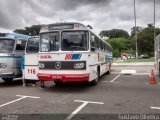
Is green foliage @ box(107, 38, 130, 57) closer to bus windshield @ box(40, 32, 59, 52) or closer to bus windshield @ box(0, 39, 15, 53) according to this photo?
bus windshield @ box(0, 39, 15, 53)

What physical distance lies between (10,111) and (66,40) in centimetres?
477

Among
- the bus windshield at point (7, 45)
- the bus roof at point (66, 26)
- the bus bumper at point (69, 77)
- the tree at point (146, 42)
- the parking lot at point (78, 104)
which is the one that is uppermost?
the tree at point (146, 42)

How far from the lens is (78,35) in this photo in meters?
12.2

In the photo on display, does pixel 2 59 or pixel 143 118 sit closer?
pixel 143 118

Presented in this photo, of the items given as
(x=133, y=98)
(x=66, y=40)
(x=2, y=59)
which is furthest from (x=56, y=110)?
(x=2, y=59)

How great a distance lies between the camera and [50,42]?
12500 mm

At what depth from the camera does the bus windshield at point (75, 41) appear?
39.6 feet

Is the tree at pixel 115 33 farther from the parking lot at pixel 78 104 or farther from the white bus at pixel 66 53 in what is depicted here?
the parking lot at pixel 78 104

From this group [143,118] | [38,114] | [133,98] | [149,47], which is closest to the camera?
[143,118]

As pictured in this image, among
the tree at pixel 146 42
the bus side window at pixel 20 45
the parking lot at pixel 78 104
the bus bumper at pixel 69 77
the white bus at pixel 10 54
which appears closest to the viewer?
the parking lot at pixel 78 104

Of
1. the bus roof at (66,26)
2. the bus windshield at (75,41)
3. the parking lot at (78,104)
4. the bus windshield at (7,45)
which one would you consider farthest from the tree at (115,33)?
the parking lot at (78,104)

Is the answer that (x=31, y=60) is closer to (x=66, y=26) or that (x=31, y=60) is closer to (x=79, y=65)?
(x=66, y=26)

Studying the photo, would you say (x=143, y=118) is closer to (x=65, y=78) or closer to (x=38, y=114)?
(x=38, y=114)

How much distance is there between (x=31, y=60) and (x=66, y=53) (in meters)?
2.43
